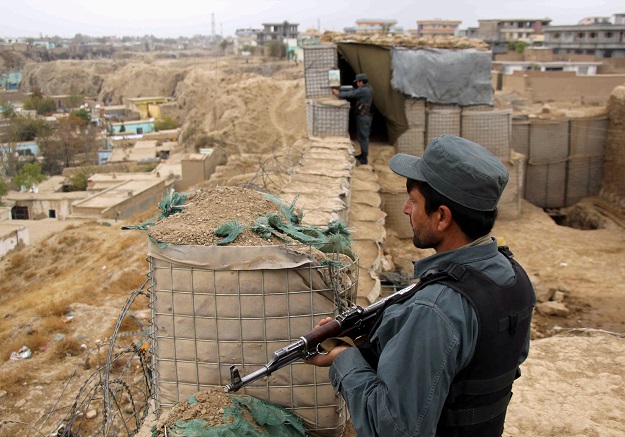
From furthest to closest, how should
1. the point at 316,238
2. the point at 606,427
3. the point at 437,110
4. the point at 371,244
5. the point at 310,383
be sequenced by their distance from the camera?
the point at 437,110
the point at 371,244
the point at 606,427
the point at 316,238
the point at 310,383

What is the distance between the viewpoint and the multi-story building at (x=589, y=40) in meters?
44.2

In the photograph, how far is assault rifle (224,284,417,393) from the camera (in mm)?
2061

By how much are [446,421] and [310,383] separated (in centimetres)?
91

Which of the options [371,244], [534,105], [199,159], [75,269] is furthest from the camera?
[199,159]

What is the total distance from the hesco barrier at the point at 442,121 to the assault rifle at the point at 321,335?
914 cm

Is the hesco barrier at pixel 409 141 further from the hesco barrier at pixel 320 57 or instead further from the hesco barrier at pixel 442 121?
the hesco barrier at pixel 320 57

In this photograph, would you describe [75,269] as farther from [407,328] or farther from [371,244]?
[407,328]

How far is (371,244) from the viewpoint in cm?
591

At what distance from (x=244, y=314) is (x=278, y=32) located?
10462 centimetres

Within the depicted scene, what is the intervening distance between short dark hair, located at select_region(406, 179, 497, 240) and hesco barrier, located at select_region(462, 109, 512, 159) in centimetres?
945

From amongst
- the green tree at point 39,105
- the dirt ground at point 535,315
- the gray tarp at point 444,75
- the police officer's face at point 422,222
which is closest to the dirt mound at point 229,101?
the dirt ground at point 535,315

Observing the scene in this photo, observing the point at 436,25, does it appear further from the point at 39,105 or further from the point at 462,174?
the point at 462,174

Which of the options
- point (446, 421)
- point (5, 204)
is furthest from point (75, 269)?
point (5, 204)

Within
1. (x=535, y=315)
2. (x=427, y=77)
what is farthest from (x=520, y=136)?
(x=535, y=315)
